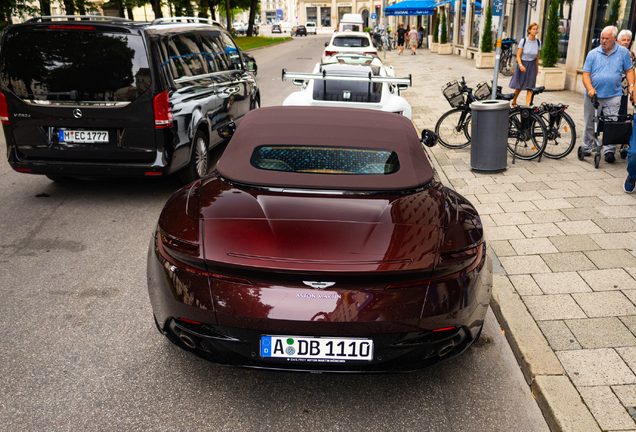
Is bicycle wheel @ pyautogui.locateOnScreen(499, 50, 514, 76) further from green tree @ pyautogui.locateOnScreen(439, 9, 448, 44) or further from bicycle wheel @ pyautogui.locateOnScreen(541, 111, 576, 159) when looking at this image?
bicycle wheel @ pyautogui.locateOnScreen(541, 111, 576, 159)

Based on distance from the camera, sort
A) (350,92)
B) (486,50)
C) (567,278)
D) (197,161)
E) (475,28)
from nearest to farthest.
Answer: (567,278), (197,161), (350,92), (486,50), (475,28)

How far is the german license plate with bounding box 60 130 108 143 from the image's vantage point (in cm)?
602

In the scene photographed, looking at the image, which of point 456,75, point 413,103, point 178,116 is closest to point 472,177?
point 178,116

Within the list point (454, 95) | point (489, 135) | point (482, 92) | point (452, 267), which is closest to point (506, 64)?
point (454, 95)

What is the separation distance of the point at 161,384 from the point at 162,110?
363cm

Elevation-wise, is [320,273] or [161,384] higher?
[320,273]

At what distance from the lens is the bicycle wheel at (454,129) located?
29.3 feet

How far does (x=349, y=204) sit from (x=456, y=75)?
787 inches

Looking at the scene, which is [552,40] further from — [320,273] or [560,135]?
[320,273]

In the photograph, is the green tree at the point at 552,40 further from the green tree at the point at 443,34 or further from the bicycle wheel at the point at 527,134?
the green tree at the point at 443,34

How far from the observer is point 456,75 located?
849 inches

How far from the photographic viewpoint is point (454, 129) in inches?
356

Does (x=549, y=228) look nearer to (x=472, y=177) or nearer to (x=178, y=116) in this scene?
(x=472, y=177)

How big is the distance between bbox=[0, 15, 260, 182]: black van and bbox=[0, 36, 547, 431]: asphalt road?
76.6 inches
